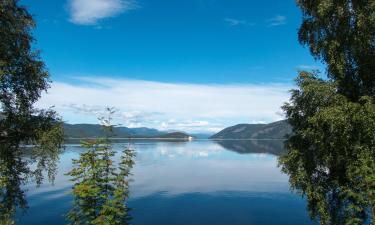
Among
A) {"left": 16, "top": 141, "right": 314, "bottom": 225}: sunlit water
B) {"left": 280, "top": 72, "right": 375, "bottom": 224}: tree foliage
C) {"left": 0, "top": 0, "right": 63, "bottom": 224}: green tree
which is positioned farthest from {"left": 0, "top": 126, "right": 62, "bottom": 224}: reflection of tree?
{"left": 16, "top": 141, "right": 314, "bottom": 225}: sunlit water

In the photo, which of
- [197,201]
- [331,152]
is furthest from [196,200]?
[331,152]

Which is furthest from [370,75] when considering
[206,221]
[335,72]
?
[206,221]

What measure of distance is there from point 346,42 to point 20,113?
26383 millimetres

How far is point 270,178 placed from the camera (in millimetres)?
111062

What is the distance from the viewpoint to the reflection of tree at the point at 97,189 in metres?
17.2

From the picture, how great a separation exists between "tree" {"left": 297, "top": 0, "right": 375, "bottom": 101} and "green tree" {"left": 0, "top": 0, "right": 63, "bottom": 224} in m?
22.6

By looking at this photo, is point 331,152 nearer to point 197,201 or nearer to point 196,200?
point 197,201

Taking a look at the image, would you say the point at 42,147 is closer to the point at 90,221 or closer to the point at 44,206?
the point at 90,221

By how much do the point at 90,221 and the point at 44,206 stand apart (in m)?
59.3

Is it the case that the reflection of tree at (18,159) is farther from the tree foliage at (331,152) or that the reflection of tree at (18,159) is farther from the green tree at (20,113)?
the tree foliage at (331,152)

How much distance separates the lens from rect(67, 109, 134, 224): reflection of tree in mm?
17172

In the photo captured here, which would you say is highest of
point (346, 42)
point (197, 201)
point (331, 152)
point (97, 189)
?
point (346, 42)

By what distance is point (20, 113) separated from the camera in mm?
30031

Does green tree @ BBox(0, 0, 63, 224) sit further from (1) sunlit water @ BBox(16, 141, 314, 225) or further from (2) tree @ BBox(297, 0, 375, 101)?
(1) sunlit water @ BBox(16, 141, 314, 225)
